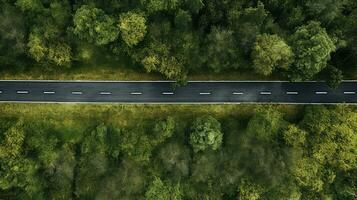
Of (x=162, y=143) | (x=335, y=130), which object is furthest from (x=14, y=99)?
(x=335, y=130)

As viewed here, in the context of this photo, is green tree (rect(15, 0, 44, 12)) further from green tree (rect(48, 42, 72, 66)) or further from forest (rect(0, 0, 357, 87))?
green tree (rect(48, 42, 72, 66))

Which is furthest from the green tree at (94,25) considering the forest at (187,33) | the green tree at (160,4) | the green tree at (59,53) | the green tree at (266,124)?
the green tree at (266,124)

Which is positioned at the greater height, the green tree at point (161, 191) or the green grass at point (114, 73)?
the green grass at point (114, 73)

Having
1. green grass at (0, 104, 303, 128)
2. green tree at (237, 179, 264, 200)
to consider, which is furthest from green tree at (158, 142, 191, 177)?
green tree at (237, 179, 264, 200)

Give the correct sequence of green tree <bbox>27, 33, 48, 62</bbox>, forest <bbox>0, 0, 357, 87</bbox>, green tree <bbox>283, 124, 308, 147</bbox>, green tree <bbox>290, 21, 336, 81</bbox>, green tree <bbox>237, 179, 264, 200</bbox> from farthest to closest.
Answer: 1. green tree <bbox>237, 179, 264, 200</bbox>
2. green tree <bbox>283, 124, 308, 147</bbox>
3. green tree <bbox>27, 33, 48, 62</bbox>
4. forest <bbox>0, 0, 357, 87</bbox>
5. green tree <bbox>290, 21, 336, 81</bbox>

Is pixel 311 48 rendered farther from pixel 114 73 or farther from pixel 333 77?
pixel 114 73

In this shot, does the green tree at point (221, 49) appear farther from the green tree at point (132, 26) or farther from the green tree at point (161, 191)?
the green tree at point (161, 191)

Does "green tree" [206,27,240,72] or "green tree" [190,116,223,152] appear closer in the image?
"green tree" [206,27,240,72]
